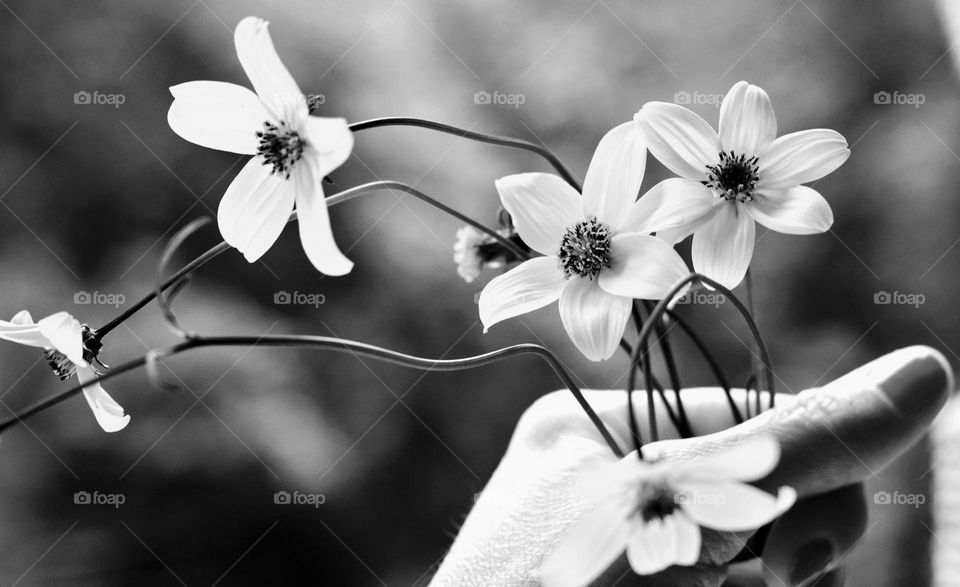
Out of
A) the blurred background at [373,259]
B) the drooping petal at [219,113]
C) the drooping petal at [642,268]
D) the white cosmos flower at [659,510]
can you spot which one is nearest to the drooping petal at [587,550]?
the white cosmos flower at [659,510]

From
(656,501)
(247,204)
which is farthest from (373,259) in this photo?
(656,501)

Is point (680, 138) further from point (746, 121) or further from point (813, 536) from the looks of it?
point (813, 536)

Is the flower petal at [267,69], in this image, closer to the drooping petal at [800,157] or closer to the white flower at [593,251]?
the white flower at [593,251]

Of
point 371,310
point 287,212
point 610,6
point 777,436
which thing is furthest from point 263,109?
point 610,6

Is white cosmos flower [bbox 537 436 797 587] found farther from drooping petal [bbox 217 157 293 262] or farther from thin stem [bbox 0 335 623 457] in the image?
drooping petal [bbox 217 157 293 262]

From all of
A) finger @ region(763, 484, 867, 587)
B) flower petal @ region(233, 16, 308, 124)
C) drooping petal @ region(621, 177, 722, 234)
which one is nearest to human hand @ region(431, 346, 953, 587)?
finger @ region(763, 484, 867, 587)

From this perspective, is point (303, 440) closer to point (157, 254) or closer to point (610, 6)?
point (157, 254)

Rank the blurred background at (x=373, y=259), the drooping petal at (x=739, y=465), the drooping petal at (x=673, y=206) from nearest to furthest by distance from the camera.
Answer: the drooping petal at (x=739, y=465) < the drooping petal at (x=673, y=206) < the blurred background at (x=373, y=259)
